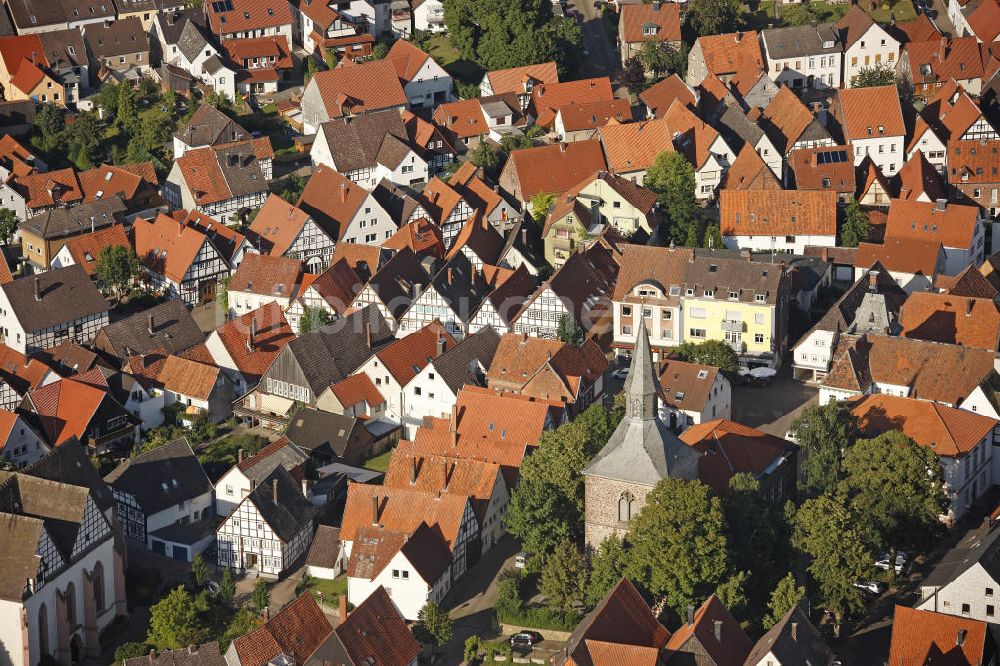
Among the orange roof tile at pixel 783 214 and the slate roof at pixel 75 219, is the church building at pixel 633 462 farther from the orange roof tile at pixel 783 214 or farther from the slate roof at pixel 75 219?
the slate roof at pixel 75 219

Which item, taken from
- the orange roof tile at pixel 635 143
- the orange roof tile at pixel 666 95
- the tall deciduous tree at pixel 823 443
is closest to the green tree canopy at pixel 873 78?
the orange roof tile at pixel 666 95

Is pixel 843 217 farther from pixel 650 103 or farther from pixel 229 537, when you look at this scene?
pixel 229 537

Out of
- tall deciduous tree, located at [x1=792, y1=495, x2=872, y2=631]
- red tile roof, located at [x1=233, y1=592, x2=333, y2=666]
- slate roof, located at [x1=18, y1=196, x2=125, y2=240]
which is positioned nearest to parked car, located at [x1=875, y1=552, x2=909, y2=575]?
tall deciduous tree, located at [x1=792, y1=495, x2=872, y2=631]

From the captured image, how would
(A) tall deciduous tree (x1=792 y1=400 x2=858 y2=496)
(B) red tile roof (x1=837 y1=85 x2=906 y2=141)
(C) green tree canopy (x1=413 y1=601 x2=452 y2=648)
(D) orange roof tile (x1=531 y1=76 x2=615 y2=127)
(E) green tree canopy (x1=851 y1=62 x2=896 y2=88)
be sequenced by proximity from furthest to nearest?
(E) green tree canopy (x1=851 y1=62 x2=896 y2=88) < (D) orange roof tile (x1=531 y1=76 x2=615 y2=127) < (B) red tile roof (x1=837 y1=85 x2=906 y2=141) < (A) tall deciduous tree (x1=792 y1=400 x2=858 y2=496) < (C) green tree canopy (x1=413 y1=601 x2=452 y2=648)

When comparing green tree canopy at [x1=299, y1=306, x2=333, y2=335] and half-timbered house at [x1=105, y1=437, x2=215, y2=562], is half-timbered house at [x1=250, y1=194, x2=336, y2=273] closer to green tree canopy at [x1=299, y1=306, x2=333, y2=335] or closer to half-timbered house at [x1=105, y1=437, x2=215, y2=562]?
green tree canopy at [x1=299, y1=306, x2=333, y2=335]

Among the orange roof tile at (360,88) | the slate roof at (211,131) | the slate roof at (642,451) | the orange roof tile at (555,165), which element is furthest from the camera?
the orange roof tile at (360,88)

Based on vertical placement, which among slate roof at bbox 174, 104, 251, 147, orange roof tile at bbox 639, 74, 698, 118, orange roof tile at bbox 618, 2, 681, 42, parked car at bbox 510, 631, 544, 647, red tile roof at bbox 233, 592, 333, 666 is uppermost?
orange roof tile at bbox 618, 2, 681, 42

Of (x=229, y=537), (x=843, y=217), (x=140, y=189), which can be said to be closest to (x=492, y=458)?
(x=229, y=537)

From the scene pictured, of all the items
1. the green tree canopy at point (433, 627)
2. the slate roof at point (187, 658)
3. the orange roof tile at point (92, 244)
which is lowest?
the green tree canopy at point (433, 627)
